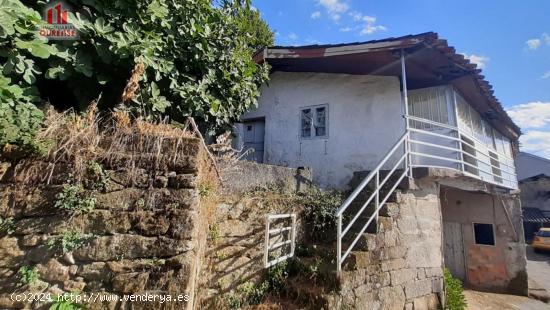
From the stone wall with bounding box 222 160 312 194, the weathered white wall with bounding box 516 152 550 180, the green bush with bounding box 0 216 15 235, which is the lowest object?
the green bush with bounding box 0 216 15 235

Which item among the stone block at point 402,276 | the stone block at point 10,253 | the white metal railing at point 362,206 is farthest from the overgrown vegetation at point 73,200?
the stone block at point 402,276

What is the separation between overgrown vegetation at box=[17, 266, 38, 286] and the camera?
258 centimetres

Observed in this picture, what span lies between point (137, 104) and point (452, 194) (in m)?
10.9

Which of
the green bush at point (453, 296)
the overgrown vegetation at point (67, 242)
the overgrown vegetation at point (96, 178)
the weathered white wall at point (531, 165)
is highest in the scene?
the weathered white wall at point (531, 165)

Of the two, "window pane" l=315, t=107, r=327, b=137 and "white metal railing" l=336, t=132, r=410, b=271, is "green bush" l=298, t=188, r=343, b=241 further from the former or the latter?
"window pane" l=315, t=107, r=327, b=137

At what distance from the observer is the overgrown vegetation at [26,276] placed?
8.48 feet

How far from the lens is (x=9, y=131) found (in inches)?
104

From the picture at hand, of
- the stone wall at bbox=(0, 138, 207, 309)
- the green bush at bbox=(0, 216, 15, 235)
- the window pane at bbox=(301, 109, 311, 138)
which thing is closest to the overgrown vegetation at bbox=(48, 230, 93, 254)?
the stone wall at bbox=(0, 138, 207, 309)

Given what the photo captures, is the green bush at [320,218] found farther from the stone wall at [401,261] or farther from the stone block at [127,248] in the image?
the stone block at [127,248]

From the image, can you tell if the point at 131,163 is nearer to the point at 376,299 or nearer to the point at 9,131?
the point at 9,131

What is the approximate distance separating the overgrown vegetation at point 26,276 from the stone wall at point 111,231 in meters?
0.03

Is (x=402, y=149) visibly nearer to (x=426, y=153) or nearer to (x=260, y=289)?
(x=426, y=153)

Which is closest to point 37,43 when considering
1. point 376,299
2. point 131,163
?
point 131,163

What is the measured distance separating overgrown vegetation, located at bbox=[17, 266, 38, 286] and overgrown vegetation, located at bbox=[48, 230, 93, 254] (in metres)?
0.25
